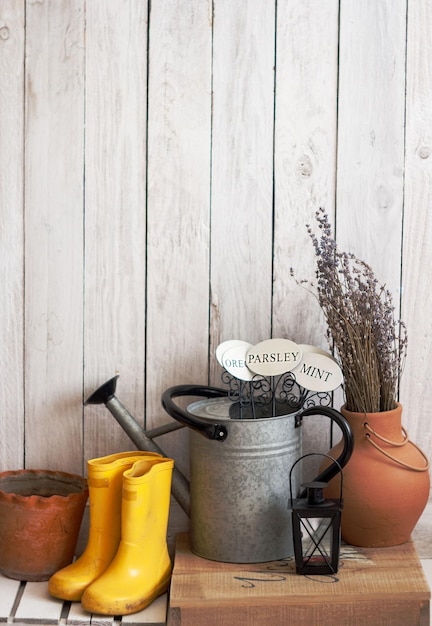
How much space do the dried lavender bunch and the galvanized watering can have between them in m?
0.10

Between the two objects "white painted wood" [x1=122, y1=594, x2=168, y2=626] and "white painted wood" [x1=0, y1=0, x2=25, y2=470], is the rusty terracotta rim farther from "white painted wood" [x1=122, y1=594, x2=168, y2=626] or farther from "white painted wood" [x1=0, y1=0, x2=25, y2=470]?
"white painted wood" [x1=122, y1=594, x2=168, y2=626]

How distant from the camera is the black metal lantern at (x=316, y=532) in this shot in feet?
4.60

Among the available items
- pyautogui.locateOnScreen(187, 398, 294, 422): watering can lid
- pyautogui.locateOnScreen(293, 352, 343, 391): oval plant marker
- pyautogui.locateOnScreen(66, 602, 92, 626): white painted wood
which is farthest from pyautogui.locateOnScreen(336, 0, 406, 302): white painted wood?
pyautogui.locateOnScreen(66, 602, 92, 626): white painted wood

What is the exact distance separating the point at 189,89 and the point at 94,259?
15.7 inches

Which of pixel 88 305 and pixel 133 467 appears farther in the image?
pixel 88 305

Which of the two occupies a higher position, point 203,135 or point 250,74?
point 250,74

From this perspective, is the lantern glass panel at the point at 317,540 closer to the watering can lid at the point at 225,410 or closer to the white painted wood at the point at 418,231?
the watering can lid at the point at 225,410

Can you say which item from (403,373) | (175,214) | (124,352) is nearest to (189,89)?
(175,214)

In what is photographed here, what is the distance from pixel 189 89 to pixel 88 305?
0.49 metres

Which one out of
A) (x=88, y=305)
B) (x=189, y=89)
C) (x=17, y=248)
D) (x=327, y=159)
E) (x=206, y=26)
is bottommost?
(x=88, y=305)

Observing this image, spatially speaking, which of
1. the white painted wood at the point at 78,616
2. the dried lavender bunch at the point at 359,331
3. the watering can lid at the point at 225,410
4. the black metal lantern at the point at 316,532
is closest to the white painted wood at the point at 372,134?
the dried lavender bunch at the point at 359,331

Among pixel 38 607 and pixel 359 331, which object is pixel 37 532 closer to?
pixel 38 607

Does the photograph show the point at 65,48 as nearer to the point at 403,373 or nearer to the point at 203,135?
the point at 203,135

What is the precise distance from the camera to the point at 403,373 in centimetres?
170
